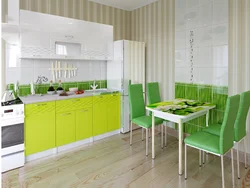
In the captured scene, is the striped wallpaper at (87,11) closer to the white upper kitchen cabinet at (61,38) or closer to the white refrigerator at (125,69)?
the white upper kitchen cabinet at (61,38)

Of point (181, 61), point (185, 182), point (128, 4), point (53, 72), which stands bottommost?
point (185, 182)

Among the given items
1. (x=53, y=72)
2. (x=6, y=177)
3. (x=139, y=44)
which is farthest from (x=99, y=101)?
(x=6, y=177)

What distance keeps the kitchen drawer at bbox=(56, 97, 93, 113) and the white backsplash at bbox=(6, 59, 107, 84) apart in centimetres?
66

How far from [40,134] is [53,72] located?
118cm

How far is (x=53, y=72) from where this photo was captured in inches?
132

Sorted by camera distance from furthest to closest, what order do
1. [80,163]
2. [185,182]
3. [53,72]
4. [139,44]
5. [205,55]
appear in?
[139,44] < [53,72] < [205,55] < [80,163] < [185,182]

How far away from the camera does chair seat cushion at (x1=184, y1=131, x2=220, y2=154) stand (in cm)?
201

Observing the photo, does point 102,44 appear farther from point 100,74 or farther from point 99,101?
point 99,101

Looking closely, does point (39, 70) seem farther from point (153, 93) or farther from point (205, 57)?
point (205, 57)

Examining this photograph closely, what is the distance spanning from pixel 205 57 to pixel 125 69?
1469mm

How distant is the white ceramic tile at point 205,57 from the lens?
9.78 ft

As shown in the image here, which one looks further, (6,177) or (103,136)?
(103,136)

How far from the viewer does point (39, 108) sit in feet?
8.79

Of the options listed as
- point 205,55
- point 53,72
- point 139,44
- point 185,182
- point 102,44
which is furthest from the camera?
point 139,44
